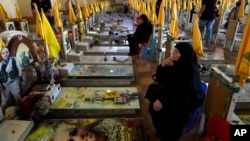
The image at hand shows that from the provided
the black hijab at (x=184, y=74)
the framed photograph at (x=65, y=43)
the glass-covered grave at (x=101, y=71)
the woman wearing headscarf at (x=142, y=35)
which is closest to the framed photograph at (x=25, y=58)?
the glass-covered grave at (x=101, y=71)

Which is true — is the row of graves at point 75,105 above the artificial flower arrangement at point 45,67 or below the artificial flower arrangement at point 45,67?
below

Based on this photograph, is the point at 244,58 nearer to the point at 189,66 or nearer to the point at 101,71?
the point at 189,66

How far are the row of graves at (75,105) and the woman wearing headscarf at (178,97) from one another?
0.35m

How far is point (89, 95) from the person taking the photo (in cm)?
291

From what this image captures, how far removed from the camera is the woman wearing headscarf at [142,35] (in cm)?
Answer: 484

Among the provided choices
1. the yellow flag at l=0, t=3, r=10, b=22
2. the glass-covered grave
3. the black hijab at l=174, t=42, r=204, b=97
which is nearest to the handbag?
the black hijab at l=174, t=42, r=204, b=97

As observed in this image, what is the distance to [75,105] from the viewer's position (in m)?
2.65

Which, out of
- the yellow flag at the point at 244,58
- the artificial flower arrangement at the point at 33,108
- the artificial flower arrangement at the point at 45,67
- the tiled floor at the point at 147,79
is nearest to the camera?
the yellow flag at the point at 244,58

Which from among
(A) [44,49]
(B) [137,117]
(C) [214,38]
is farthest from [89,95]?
(C) [214,38]

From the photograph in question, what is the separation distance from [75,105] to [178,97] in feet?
4.81

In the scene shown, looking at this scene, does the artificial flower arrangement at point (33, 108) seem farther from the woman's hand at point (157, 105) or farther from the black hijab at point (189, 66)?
the black hijab at point (189, 66)

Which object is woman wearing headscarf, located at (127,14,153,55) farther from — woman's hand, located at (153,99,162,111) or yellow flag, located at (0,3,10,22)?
yellow flag, located at (0,3,10,22)

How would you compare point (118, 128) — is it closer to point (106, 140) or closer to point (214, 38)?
point (106, 140)

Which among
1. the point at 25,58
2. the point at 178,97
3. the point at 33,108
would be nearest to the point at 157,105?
the point at 178,97
